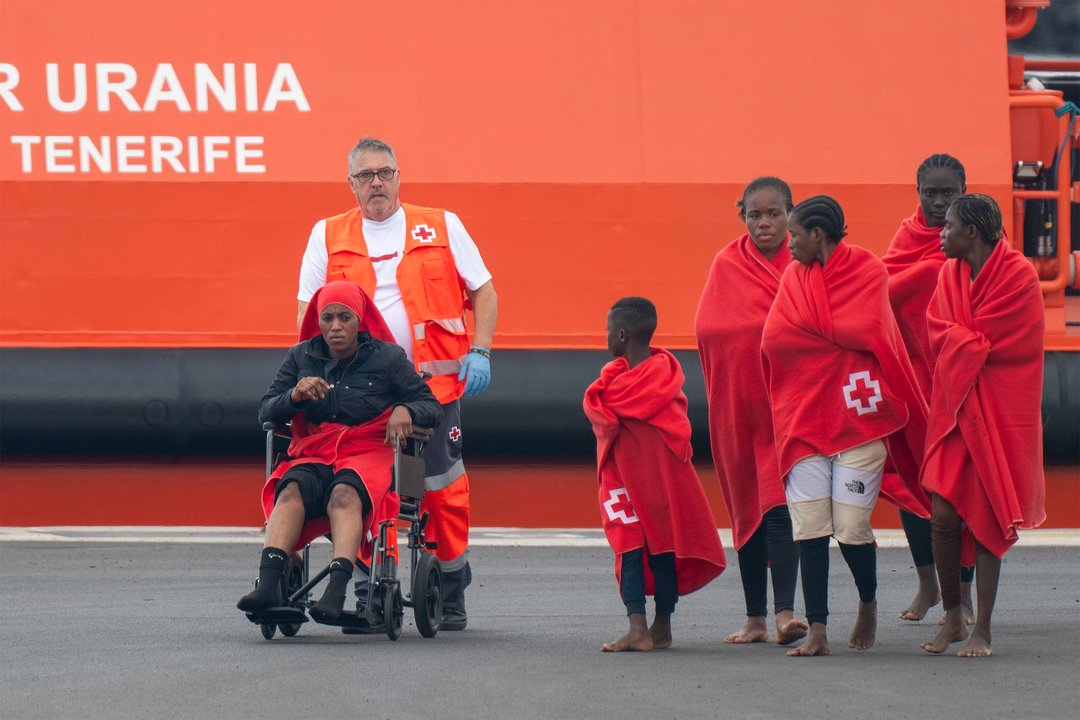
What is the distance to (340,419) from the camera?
6.16m

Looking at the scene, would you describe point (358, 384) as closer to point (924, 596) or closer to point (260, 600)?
point (260, 600)

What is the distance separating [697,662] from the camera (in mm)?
5340

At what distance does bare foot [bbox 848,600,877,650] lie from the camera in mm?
5590

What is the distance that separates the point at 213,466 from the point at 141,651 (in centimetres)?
386

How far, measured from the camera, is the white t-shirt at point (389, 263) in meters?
6.55

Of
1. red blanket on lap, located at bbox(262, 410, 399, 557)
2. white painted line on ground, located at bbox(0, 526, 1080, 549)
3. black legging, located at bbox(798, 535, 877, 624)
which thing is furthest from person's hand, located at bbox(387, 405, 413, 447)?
white painted line on ground, located at bbox(0, 526, 1080, 549)

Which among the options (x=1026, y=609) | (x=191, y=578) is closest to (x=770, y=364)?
(x=1026, y=609)

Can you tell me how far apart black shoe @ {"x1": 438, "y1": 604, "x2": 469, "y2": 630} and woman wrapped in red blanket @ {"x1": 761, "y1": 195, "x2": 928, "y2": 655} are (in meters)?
1.31

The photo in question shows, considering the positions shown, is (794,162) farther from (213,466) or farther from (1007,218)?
(213,466)

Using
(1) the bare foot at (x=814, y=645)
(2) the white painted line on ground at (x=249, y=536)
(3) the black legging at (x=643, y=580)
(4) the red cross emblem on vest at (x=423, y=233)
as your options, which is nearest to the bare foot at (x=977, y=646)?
(1) the bare foot at (x=814, y=645)

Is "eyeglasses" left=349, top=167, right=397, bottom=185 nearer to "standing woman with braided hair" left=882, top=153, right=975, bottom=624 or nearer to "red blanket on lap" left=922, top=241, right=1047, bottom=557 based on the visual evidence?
"standing woman with braided hair" left=882, top=153, right=975, bottom=624

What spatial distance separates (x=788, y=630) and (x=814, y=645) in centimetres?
28

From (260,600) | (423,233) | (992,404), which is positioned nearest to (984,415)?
(992,404)

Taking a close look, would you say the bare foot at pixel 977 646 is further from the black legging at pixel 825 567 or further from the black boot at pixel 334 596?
the black boot at pixel 334 596
